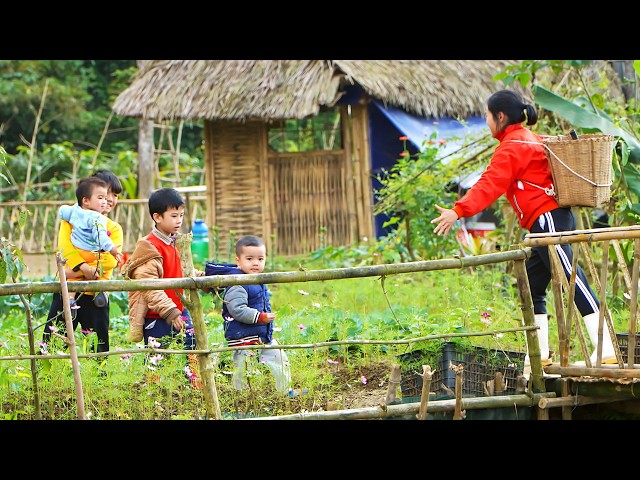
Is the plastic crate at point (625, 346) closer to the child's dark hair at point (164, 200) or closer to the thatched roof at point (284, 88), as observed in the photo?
the child's dark hair at point (164, 200)

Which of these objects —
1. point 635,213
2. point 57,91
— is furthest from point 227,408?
point 57,91

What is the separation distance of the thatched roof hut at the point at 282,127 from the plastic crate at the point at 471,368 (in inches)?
311

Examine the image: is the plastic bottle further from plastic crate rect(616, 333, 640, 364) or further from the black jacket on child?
plastic crate rect(616, 333, 640, 364)

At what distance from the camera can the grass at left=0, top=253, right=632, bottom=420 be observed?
4664 mm

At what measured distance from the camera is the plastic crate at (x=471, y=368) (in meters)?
4.73

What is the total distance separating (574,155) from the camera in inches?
196

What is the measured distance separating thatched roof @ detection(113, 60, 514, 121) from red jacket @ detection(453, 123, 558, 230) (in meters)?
7.06

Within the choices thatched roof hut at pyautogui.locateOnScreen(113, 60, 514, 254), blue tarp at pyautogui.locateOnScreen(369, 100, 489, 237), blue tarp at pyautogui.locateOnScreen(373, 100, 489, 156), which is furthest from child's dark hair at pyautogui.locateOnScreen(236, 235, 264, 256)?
blue tarp at pyautogui.locateOnScreen(369, 100, 489, 237)

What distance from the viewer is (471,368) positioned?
15.6 feet

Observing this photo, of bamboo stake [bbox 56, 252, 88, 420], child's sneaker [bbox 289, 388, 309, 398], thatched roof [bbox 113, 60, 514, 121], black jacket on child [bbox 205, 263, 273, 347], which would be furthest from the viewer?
thatched roof [bbox 113, 60, 514, 121]

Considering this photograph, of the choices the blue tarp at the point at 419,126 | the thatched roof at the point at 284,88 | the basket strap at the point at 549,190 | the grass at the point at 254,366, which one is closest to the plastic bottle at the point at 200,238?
the thatched roof at the point at 284,88

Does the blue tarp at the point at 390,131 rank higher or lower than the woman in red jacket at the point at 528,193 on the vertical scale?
higher
